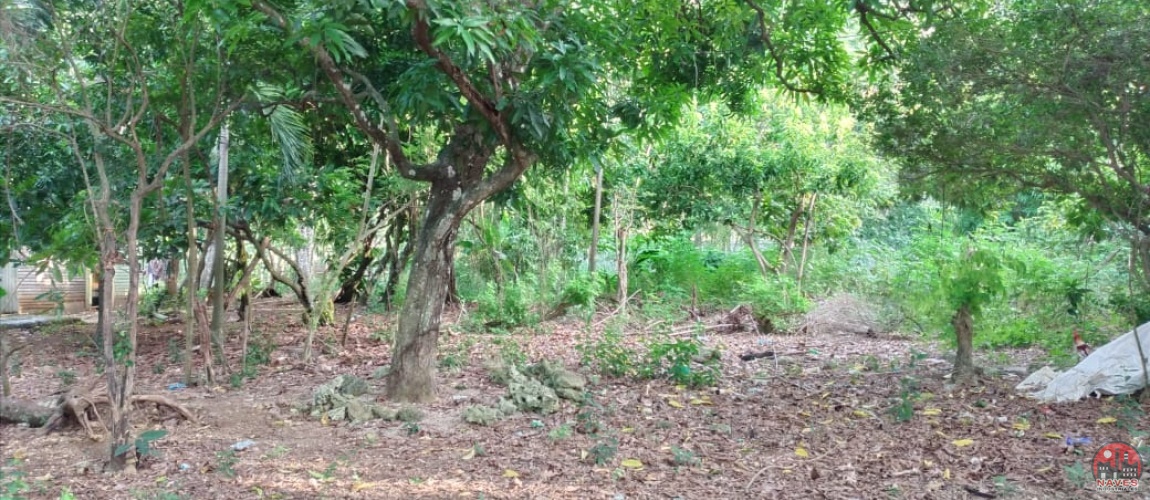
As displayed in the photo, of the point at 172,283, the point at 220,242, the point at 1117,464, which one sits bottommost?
the point at 1117,464

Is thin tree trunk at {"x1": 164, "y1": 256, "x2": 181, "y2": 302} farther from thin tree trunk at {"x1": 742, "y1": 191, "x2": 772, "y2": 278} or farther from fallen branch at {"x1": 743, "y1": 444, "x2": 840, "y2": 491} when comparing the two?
fallen branch at {"x1": 743, "y1": 444, "x2": 840, "y2": 491}

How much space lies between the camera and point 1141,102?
504 cm

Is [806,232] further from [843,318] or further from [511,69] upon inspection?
[511,69]

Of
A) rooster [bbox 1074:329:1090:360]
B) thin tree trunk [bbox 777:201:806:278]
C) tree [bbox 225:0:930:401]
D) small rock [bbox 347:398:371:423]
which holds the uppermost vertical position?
tree [bbox 225:0:930:401]

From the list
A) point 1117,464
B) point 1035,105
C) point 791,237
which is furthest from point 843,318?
point 1117,464

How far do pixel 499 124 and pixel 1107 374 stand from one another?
15.3 ft

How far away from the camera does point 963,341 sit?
20.5ft

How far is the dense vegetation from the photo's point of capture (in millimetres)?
4957

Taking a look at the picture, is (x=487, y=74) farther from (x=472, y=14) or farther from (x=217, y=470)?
(x=217, y=470)

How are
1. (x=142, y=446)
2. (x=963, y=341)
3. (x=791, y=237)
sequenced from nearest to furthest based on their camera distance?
(x=142, y=446)
(x=963, y=341)
(x=791, y=237)
